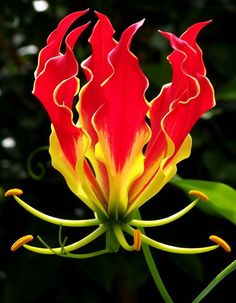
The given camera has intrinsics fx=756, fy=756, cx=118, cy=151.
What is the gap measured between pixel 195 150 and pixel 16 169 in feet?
1.83

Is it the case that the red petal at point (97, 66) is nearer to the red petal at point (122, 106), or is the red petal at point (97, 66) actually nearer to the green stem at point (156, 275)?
the red petal at point (122, 106)

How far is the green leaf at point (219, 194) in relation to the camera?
1.35 m

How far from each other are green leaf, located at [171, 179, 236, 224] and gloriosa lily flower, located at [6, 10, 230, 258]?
12 centimetres

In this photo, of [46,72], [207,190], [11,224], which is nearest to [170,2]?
[11,224]

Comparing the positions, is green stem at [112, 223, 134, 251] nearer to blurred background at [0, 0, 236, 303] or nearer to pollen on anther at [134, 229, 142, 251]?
pollen on anther at [134, 229, 142, 251]

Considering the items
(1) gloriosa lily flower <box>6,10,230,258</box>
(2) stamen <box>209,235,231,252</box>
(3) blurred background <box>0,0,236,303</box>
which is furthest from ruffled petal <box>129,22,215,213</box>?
(3) blurred background <box>0,0,236,303</box>

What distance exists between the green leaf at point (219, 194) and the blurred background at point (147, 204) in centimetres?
45

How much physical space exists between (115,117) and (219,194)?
31cm

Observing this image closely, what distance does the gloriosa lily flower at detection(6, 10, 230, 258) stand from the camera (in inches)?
44.6

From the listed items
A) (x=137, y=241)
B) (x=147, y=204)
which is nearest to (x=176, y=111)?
(x=137, y=241)

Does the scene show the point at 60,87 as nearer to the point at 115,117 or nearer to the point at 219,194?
the point at 115,117

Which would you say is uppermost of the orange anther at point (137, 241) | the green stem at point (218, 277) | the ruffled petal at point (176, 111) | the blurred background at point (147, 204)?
the ruffled petal at point (176, 111)

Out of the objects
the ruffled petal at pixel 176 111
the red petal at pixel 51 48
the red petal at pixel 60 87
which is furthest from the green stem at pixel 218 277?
the red petal at pixel 51 48

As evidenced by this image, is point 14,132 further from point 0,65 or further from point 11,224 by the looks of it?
point 0,65
